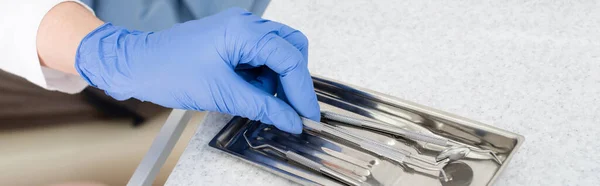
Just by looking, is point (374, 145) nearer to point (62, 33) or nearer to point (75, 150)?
point (62, 33)

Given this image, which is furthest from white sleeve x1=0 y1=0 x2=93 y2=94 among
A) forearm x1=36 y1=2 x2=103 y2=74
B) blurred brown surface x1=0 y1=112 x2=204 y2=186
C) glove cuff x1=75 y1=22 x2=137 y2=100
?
blurred brown surface x1=0 y1=112 x2=204 y2=186

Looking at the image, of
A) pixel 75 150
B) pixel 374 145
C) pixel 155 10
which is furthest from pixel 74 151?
pixel 374 145

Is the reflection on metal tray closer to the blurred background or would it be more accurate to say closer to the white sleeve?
the white sleeve

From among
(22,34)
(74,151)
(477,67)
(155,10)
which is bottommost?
(74,151)

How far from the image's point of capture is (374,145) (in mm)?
681

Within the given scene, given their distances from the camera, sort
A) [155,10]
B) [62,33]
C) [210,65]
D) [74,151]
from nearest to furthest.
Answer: [210,65]
[62,33]
[155,10]
[74,151]

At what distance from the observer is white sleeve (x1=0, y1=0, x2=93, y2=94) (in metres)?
0.79

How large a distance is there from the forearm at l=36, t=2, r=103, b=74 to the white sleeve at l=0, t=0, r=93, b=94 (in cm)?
1

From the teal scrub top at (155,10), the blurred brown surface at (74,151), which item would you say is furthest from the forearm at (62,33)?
the blurred brown surface at (74,151)

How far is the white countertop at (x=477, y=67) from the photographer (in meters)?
0.71

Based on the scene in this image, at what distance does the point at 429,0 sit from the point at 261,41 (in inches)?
17.4

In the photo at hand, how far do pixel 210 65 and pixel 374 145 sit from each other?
24cm

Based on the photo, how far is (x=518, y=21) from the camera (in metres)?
0.90

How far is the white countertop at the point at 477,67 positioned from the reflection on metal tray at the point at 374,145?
34 mm
